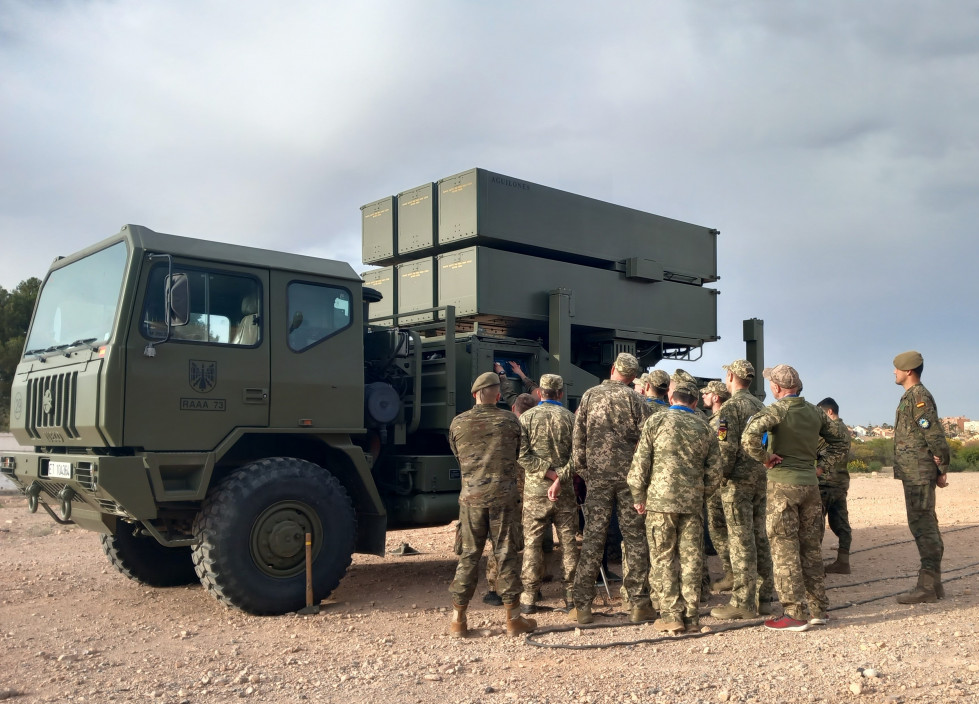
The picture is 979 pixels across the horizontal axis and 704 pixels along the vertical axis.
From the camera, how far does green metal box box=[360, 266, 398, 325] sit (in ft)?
28.3

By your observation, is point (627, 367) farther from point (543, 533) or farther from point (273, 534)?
point (273, 534)

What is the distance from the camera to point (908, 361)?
250 inches

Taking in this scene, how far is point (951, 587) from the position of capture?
666cm

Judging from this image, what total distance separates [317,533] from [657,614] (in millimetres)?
2512

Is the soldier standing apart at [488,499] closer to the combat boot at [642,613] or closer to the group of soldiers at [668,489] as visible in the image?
the group of soldiers at [668,489]

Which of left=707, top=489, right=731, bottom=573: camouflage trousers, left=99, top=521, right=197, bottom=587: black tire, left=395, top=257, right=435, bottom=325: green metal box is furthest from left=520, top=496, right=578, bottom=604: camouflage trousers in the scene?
left=99, top=521, right=197, bottom=587: black tire

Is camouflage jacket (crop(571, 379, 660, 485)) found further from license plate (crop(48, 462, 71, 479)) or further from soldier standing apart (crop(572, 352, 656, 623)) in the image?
license plate (crop(48, 462, 71, 479))

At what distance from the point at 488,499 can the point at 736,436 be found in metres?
1.89

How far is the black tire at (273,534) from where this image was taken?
573 centimetres

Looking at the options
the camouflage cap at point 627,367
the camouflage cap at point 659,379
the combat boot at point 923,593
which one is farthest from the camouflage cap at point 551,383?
the combat boot at point 923,593

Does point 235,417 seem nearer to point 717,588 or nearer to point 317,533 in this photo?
point 317,533

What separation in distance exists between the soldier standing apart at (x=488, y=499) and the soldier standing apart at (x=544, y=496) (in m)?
0.29

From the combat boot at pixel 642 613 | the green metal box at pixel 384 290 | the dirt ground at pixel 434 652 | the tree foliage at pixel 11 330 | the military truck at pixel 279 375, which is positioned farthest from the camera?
the tree foliage at pixel 11 330

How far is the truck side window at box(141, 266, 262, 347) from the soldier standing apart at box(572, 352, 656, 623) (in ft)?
8.37
